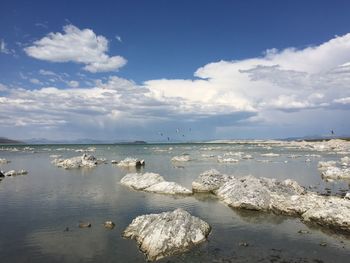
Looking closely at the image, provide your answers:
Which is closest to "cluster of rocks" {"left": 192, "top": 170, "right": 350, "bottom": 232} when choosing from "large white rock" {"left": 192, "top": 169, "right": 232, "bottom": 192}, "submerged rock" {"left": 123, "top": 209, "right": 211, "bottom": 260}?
"large white rock" {"left": 192, "top": 169, "right": 232, "bottom": 192}

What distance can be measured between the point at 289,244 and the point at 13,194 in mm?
32816

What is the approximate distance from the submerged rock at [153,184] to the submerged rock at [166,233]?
15211mm

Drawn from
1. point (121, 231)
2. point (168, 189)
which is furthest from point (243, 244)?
point (168, 189)

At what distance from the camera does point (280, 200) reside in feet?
108

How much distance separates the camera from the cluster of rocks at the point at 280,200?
27.5 m

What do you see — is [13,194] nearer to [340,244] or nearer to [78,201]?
[78,201]

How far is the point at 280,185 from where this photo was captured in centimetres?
3728

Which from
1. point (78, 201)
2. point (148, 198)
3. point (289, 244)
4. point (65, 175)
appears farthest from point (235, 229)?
point (65, 175)

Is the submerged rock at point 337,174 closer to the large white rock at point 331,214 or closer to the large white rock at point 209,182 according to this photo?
the large white rock at point 209,182

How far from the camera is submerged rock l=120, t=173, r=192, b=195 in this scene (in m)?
41.2

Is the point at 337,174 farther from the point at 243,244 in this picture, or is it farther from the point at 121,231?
the point at 121,231

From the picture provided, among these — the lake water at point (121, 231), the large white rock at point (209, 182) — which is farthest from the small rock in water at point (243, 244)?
the large white rock at point (209, 182)

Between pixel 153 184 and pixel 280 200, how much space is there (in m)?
17.3

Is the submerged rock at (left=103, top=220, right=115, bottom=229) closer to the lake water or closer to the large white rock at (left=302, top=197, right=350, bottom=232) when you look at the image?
the lake water
